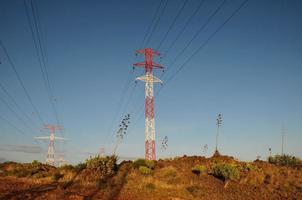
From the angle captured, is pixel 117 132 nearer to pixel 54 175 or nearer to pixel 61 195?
pixel 54 175

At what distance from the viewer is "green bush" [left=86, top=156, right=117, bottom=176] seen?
2903 cm

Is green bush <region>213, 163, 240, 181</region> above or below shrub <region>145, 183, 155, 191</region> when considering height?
above

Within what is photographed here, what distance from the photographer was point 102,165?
96.1 feet

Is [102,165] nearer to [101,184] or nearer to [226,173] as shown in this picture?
[101,184]

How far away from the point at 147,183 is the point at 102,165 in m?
6.43

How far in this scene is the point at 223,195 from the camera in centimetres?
2158

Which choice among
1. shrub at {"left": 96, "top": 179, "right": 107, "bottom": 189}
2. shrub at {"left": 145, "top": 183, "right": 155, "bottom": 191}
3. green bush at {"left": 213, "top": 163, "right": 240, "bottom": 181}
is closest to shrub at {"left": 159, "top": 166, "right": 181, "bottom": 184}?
shrub at {"left": 145, "top": 183, "right": 155, "bottom": 191}

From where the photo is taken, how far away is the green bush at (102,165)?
2903 centimetres

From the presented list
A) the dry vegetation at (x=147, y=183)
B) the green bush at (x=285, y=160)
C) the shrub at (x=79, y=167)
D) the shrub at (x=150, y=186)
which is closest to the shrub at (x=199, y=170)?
the dry vegetation at (x=147, y=183)

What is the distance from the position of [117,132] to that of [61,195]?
94.9ft

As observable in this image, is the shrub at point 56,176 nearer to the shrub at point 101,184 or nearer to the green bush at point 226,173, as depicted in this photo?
the shrub at point 101,184

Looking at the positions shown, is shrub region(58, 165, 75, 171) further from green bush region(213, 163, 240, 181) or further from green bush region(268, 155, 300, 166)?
green bush region(268, 155, 300, 166)

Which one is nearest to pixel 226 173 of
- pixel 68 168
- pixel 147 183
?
pixel 147 183

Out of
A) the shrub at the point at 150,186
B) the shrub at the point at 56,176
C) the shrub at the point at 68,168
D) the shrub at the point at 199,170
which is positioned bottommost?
the shrub at the point at 56,176
